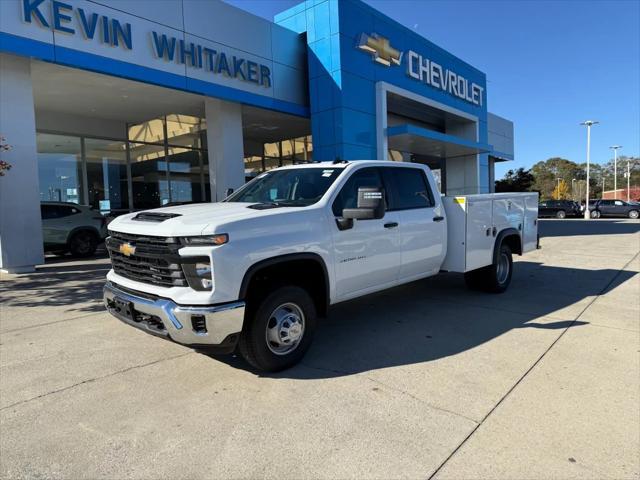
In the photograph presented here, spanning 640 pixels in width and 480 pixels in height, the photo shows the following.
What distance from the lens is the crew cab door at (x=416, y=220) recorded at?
533 centimetres

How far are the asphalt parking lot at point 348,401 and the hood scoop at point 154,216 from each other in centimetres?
139

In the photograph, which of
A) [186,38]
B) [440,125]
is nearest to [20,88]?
[186,38]

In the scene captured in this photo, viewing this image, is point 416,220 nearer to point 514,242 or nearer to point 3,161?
point 514,242

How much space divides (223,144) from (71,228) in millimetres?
5015

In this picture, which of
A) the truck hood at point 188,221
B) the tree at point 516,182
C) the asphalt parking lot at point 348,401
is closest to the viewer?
the asphalt parking lot at point 348,401

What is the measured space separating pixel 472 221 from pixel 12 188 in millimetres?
9553

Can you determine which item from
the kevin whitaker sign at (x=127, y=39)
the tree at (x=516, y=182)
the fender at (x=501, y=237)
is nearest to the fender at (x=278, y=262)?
the fender at (x=501, y=237)

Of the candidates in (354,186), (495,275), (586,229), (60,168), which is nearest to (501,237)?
(495,275)

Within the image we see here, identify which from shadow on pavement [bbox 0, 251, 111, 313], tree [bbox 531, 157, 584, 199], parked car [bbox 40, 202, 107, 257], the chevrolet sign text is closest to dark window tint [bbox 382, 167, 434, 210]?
shadow on pavement [bbox 0, 251, 111, 313]

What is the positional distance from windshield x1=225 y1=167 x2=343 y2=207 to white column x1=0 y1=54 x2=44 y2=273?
6.92m

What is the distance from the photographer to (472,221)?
623 cm

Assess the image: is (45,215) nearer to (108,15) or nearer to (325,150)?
(108,15)

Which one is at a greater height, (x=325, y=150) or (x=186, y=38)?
(x=186, y=38)

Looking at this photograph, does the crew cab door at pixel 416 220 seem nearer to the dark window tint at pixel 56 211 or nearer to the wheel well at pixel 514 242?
the wheel well at pixel 514 242
